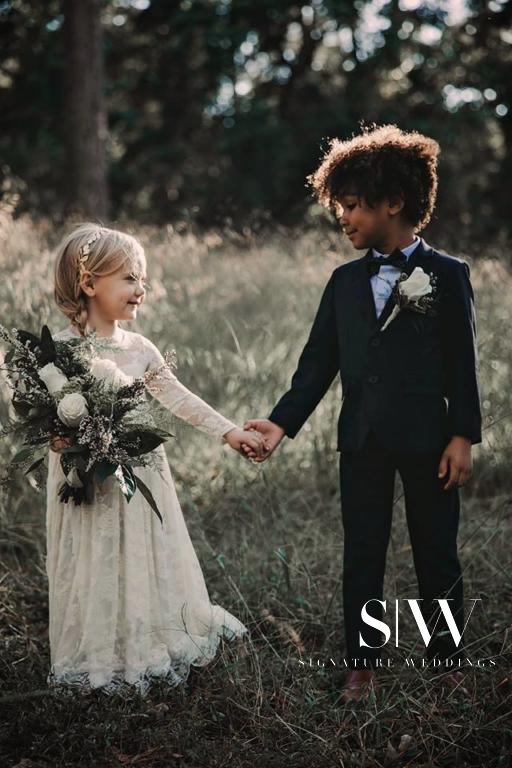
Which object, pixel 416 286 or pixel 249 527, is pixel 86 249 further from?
pixel 249 527

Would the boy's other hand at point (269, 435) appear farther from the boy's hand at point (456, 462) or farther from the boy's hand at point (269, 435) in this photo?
the boy's hand at point (456, 462)

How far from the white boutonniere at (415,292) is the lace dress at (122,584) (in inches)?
33.4

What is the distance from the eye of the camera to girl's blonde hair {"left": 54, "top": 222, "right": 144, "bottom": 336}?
2912 mm

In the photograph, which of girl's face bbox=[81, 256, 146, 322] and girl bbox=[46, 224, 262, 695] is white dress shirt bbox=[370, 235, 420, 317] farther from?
girl's face bbox=[81, 256, 146, 322]

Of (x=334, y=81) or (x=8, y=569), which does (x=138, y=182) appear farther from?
(x=8, y=569)

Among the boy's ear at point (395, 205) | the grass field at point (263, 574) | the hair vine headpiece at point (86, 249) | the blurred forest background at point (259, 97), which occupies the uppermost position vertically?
the blurred forest background at point (259, 97)

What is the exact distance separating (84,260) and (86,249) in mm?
41

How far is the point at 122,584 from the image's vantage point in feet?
9.59

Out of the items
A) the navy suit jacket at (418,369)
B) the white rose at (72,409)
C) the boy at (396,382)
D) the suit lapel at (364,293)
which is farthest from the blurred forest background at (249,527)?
the white rose at (72,409)

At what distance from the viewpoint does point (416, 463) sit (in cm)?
283

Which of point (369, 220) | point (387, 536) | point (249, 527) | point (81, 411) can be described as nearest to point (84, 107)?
point (249, 527)

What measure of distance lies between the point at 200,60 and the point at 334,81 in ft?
9.93

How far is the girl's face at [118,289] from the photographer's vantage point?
9.64ft

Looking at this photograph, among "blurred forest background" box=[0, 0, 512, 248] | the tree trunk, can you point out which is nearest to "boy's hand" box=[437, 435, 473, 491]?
the tree trunk
